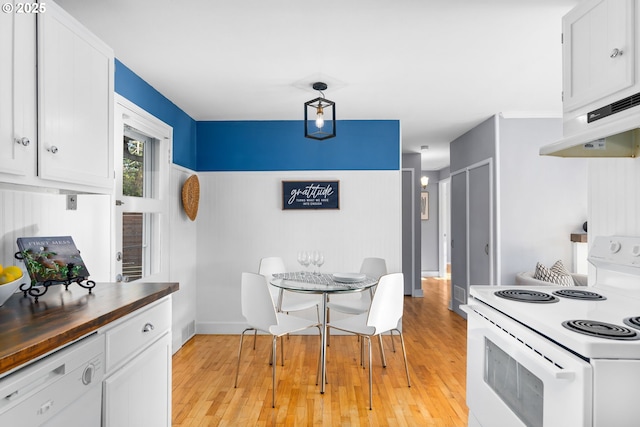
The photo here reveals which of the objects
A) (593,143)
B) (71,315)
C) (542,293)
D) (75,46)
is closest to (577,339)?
(542,293)

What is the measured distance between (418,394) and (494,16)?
99.3 inches

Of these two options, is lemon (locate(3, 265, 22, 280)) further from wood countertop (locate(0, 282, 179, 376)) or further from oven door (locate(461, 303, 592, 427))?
oven door (locate(461, 303, 592, 427))

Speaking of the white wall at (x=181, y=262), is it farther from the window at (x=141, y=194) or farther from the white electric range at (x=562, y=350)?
the white electric range at (x=562, y=350)

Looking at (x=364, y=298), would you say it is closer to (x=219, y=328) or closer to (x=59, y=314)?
(x=219, y=328)

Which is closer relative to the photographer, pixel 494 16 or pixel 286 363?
pixel 494 16

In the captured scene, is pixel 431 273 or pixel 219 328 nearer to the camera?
pixel 219 328

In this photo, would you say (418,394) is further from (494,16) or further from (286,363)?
(494,16)

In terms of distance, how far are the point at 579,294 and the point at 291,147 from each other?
3213 millimetres

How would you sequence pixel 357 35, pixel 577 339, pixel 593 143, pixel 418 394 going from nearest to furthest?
pixel 577 339 → pixel 593 143 → pixel 357 35 → pixel 418 394

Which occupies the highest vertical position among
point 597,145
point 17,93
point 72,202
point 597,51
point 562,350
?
point 597,51

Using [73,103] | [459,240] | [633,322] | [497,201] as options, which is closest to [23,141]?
[73,103]

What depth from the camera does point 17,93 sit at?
4.51 ft

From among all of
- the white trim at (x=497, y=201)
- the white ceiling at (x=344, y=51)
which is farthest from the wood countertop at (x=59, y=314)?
the white trim at (x=497, y=201)

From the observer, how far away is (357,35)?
7.73 ft
